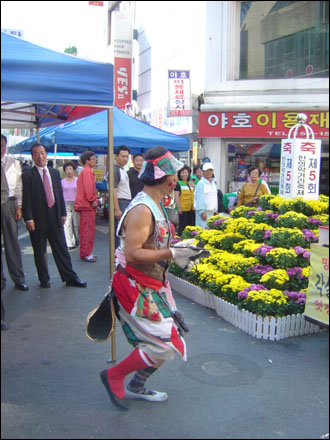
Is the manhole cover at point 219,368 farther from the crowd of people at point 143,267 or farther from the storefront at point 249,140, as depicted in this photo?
the storefront at point 249,140

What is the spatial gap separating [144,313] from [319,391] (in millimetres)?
1327

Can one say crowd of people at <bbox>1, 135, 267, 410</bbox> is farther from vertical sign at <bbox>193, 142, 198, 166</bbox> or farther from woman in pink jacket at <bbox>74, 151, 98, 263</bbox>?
vertical sign at <bbox>193, 142, 198, 166</bbox>

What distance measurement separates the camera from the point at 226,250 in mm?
6238

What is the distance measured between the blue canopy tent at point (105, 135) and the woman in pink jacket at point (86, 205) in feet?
7.70

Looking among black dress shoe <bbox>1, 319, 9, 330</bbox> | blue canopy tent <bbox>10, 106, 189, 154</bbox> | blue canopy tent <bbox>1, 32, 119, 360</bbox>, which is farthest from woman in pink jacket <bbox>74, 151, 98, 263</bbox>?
black dress shoe <bbox>1, 319, 9, 330</bbox>

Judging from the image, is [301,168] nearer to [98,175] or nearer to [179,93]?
[179,93]

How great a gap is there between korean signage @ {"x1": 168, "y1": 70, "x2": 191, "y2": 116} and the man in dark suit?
27.8 ft

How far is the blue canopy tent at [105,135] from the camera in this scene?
947 centimetres

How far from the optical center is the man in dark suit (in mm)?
4567

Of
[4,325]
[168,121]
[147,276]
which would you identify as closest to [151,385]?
[147,276]

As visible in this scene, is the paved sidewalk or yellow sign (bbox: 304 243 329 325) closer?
the paved sidewalk

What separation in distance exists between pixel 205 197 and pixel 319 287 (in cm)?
434

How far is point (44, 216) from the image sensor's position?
5117 mm

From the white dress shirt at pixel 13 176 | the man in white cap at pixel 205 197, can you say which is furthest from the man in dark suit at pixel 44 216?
the man in white cap at pixel 205 197
